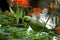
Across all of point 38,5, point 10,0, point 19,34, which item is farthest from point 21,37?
point 38,5

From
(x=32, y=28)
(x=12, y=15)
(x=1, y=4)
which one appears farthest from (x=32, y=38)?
(x=1, y=4)

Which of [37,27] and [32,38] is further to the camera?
[37,27]

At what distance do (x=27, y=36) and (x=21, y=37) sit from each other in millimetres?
25

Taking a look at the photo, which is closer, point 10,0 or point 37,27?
point 37,27

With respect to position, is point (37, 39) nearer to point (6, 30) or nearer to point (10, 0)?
point (6, 30)

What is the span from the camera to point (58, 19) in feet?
2.36

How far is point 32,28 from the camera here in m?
0.69

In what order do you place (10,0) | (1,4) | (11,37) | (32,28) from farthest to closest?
(1,4) → (10,0) → (32,28) → (11,37)

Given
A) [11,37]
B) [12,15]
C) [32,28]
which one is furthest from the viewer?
[12,15]

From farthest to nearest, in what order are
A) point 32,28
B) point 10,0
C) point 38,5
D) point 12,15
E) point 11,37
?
point 38,5 < point 10,0 < point 12,15 < point 32,28 < point 11,37

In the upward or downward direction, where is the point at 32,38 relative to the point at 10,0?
downward

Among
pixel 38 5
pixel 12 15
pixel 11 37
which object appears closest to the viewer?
pixel 11 37

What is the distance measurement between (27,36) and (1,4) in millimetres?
959

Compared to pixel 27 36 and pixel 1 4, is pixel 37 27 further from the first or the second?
pixel 1 4
